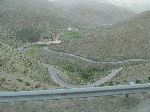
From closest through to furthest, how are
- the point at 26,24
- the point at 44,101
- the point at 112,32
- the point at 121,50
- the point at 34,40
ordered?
1. the point at 44,101
2. the point at 121,50
3. the point at 112,32
4. the point at 34,40
5. the point at 26,24

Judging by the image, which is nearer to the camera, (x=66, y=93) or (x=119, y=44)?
(x=66, y=93)

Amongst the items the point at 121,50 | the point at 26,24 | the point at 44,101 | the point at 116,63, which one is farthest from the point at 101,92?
the point at 26,24

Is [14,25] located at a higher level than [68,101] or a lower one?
higher

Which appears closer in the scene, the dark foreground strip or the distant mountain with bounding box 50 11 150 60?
the dark foreground strip

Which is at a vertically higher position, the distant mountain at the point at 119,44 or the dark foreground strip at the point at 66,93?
the distant mountain at the point at 119,44

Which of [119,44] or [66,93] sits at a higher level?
[119,44]

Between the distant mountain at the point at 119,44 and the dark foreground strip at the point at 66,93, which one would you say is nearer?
the dark foreground strip at the point at 66,93

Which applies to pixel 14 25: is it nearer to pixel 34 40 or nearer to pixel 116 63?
pixel 34 40

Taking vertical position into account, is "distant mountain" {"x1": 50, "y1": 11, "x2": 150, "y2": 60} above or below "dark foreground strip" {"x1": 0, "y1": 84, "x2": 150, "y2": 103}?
above
